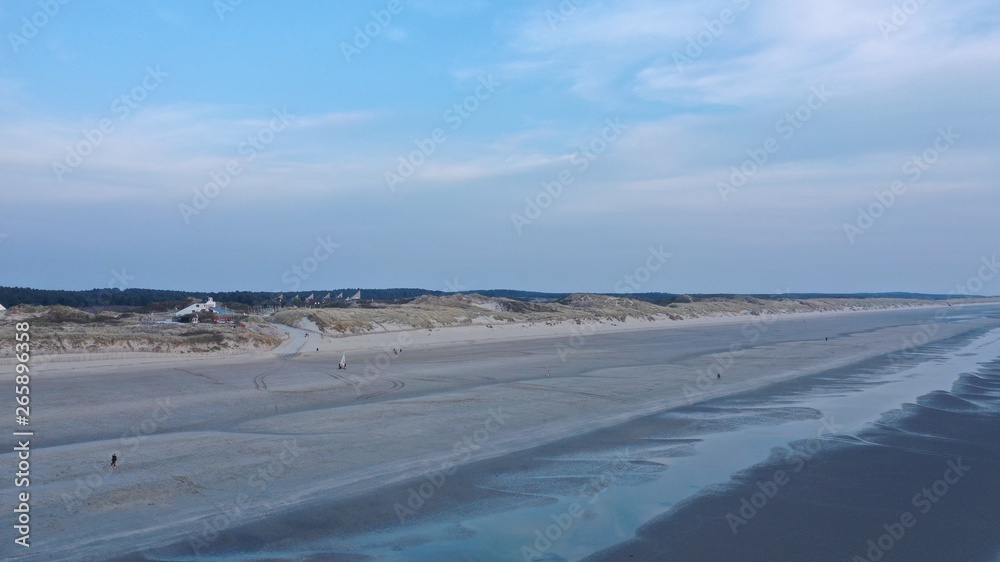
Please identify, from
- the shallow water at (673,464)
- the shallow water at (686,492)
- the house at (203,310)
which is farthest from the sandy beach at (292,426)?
the house at (203,310)

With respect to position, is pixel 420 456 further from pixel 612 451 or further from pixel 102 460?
pixel 102 460

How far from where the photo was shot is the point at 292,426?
13586 mm

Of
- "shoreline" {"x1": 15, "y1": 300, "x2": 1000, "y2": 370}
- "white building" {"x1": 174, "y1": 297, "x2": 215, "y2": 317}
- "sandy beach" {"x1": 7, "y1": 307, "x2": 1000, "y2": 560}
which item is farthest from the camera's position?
"white building" {"x1": 174, "y1": 297, "x2": 215, "y2": 317}

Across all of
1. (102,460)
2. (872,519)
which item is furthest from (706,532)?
(102,460)

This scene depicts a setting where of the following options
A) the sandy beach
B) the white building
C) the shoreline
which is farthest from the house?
the sandy beach

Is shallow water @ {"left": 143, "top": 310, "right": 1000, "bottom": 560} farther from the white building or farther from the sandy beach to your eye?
the white building

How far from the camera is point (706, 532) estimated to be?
322 inches

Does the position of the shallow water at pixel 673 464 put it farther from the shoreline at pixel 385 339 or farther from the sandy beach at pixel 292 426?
the shoreline at pixel 385 339

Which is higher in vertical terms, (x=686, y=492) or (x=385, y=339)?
(x=385, y=339)

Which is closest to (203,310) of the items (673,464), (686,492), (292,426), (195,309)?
(195,309)

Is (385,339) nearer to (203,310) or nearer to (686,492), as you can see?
(203,310)

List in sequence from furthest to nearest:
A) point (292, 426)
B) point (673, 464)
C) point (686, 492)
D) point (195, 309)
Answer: point (195, 309) → point (292, 426) → point (673, 464) → point (686, 492)

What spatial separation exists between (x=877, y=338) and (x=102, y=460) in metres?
41.1

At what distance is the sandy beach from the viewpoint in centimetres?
824
